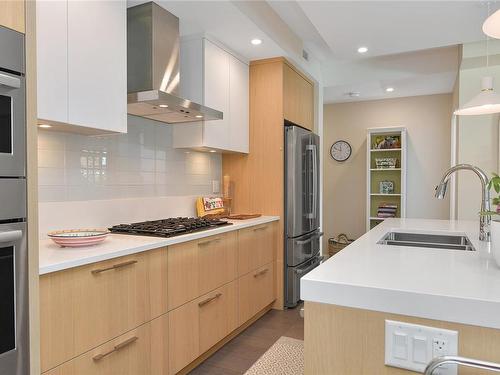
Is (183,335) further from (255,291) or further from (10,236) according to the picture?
(10,236)

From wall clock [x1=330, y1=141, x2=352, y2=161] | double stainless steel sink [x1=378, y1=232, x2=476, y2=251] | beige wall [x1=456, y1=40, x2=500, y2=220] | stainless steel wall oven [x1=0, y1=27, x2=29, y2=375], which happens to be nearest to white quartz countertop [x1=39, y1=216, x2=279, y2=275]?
stainless steel wall oven [x1=0, y1=27, x2=29, y2=375]

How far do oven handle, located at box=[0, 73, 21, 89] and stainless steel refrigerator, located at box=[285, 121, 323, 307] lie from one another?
2.56 metres

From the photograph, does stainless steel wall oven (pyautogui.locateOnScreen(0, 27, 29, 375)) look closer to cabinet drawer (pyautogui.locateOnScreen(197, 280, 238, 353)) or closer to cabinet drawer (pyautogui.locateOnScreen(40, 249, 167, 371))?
cabinet drawer (pyautogui.locateOnScreen(40, 249, 167, 371))

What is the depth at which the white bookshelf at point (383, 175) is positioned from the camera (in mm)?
5361

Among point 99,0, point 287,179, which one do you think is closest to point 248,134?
point 287,179

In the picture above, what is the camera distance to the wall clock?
5.92 metres

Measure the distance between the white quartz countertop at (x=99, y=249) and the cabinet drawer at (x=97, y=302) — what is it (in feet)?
0.13

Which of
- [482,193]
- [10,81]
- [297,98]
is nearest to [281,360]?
[482,193]

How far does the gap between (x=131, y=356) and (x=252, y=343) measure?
1162mm

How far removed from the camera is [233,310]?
2680mm

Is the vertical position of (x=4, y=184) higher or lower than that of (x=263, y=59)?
lower

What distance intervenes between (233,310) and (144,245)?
3.75ft

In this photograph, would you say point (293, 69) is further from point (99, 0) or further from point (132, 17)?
point (99, 0)

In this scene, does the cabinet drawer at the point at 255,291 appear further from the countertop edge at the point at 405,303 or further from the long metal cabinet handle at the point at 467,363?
the long metal cabinet handle at the point at 467,363
